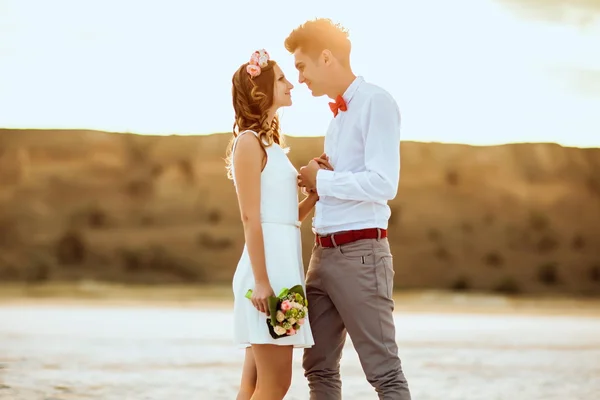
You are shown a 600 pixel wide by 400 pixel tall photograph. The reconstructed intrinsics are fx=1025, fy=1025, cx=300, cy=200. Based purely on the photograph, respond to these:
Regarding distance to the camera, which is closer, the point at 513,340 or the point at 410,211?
the point at 513,340

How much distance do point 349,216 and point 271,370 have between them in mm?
552

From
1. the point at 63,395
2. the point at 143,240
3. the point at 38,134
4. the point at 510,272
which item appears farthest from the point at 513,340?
the point at 38,134

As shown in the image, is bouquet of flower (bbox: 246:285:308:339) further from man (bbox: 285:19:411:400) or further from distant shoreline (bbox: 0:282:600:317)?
distant shoreline (bbox: 0:282:600:317)

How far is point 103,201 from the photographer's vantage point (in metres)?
23.1

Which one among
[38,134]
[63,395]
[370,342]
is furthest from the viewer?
[38,134]

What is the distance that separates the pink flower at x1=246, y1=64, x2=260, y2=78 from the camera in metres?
3.22

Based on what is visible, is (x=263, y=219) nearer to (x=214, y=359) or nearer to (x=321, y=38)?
(x=321, y=38)

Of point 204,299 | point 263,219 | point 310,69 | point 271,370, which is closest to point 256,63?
point 310,69

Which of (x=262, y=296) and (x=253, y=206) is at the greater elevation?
(x=253, y=206)

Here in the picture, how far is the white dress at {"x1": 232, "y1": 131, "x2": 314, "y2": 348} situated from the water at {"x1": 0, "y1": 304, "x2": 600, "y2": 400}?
2674 mm

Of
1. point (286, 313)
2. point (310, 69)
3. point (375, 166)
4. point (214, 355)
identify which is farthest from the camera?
point (214, 355)

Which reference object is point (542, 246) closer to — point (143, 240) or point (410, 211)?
point (410, 211)

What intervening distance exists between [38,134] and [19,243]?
408 centimetres

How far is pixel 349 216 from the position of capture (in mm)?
3303
